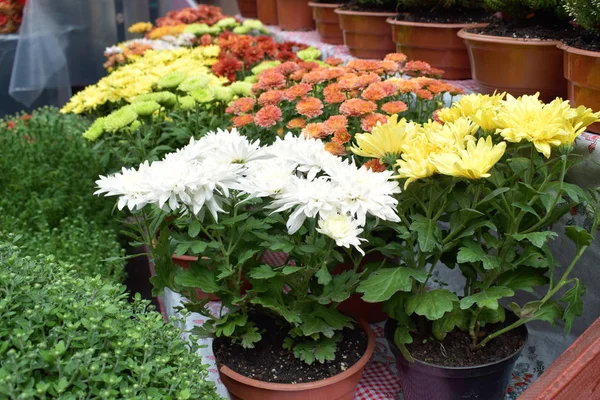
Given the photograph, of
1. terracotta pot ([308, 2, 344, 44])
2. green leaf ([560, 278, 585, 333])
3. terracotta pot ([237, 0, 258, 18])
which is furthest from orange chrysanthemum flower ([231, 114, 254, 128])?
terracotta pot ([237, 0, 258, 18])

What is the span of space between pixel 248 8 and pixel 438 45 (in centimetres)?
253

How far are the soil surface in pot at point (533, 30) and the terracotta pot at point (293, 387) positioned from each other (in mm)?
832

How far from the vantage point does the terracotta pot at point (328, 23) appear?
2.72 meters

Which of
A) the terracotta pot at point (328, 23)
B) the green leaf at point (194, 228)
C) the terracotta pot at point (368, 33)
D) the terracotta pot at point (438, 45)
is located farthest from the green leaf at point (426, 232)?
the terracotta pot at point (328, 23)

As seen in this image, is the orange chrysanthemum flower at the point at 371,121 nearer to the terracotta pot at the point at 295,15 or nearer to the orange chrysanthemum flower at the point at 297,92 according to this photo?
the orange chrysanthemum flower at the point at 297,92

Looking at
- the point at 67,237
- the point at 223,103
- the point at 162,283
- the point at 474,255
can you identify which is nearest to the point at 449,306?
the point at 474,255

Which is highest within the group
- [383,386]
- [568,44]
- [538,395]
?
[568,44]

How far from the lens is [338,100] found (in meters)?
1.32

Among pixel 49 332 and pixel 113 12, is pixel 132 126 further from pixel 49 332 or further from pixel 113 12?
pixel 113 12

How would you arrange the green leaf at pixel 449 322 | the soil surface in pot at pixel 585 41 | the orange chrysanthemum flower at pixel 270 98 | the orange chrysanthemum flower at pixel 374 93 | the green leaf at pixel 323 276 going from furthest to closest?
the orange chrysanthemum flower at pixel 270 98, the orange chrysanthemum flower at pixel 374 93, the soil surface in pot at pixel 585 41, the green leaf at pixel 449 322, the green leaf at pixel 323 276

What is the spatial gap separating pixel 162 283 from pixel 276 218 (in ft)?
0.74

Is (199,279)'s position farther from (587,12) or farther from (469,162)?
(587,12)

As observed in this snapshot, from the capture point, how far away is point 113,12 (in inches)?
152

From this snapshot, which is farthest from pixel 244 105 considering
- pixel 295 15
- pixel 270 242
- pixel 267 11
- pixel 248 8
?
pixel 248 8
